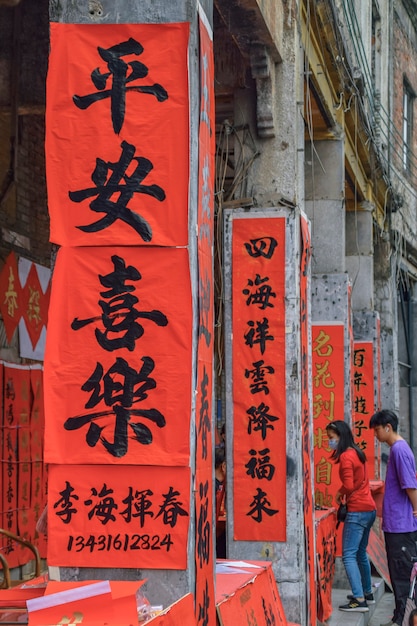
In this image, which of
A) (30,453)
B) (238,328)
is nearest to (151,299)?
(238,328)

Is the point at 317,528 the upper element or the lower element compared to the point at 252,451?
lower

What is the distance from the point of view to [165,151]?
17.3 ft

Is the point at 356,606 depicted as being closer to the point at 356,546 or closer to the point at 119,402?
the point at 356,546

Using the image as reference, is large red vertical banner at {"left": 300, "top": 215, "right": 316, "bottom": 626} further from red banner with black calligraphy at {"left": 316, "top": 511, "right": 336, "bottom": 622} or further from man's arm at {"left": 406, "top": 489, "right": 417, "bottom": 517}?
man's arm at {"left": 406, "top": 489, "right": 417, "bottom": 517}

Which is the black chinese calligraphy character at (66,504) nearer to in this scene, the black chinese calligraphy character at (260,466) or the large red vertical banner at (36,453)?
the black chinese calligraphy character at (260,466)

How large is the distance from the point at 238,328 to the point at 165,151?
3.74 metres

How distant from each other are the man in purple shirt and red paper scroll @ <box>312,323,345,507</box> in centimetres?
273

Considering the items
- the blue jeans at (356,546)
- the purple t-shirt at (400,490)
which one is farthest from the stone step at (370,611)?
the purple t-shirt at (400,490)

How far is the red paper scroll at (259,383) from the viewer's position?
8.77 meters

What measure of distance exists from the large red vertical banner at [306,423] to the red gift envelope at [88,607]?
180 inches

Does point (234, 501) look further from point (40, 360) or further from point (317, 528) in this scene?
point (40, 360)

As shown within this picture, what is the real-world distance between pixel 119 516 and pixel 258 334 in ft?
12.9

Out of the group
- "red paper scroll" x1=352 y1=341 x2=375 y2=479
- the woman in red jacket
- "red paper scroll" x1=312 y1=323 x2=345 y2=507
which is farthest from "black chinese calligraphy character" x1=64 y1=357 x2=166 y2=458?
"red paper scroll" x1=352 y1=341 x2=375 y2=479

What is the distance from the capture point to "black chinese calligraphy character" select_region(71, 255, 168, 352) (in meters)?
5.19
